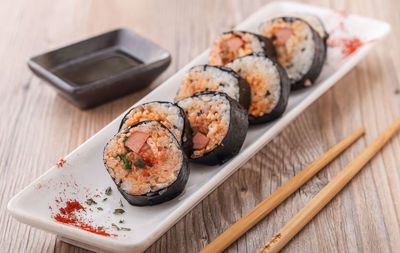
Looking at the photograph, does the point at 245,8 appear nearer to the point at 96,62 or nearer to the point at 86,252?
the point at 96,62

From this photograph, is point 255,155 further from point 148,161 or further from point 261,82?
point 148,161

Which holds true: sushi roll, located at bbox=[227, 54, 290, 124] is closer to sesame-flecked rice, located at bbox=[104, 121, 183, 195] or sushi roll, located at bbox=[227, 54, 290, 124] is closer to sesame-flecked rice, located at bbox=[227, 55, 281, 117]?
sesame-flecked rice, located at bbox=[227, 55, 281, 117]

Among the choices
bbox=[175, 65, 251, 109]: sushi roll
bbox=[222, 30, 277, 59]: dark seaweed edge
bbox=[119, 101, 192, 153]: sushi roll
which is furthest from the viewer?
bbox=[222, 30, 277, 59]: dark seaweed edge

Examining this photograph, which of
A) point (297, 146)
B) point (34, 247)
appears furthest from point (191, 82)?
point (34, 247)

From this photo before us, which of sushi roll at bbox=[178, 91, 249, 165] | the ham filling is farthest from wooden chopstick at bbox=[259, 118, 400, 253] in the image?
the ham filling

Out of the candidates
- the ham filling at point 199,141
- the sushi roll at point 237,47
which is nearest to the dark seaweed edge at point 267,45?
the sushi roll at point 237,47
